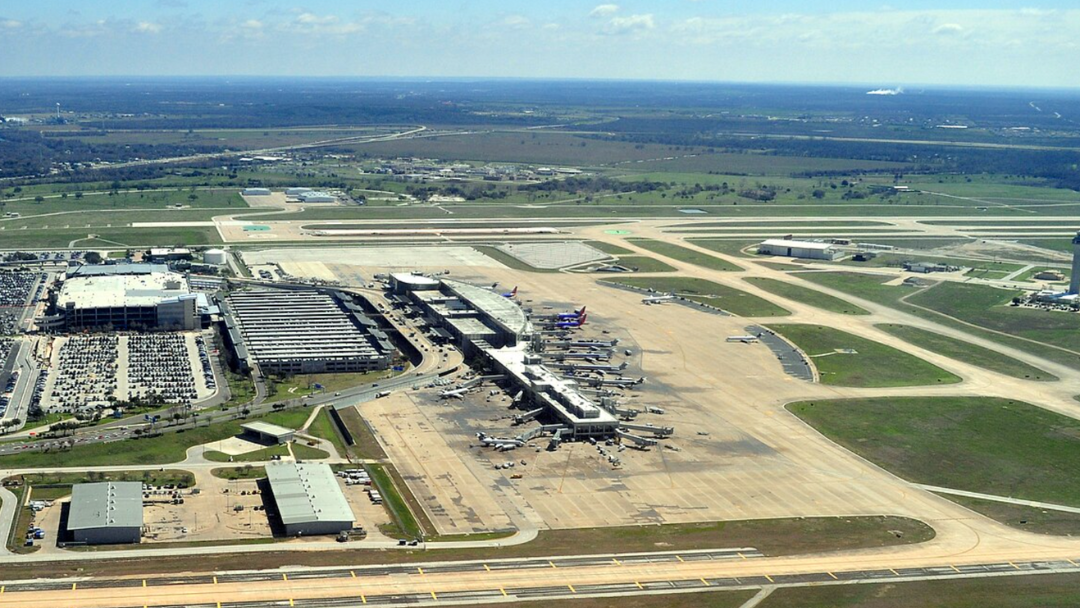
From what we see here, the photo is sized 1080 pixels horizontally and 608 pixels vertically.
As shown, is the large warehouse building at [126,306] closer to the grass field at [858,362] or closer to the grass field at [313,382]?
the grass field at [313,382]

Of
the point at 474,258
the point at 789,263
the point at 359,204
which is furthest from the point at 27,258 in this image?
the point at 789,263

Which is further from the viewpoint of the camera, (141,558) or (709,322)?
(709,322)

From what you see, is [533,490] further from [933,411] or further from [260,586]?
[933,411]

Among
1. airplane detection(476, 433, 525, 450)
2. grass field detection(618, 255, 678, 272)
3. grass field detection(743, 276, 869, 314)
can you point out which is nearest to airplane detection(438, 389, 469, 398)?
airplane detection(476, 433, 525, 450)

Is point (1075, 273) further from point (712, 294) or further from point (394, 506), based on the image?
point (394, 506)

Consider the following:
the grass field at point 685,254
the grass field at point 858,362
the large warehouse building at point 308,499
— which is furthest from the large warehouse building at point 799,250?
the large warehouse building at point 308,499

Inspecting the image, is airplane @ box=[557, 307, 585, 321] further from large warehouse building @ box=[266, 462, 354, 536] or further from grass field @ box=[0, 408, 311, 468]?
large warehouse building @ box=[266, 462, 354, 536]
